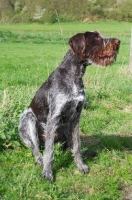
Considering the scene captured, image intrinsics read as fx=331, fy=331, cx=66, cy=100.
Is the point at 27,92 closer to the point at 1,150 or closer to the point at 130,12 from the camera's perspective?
the point at 1,150

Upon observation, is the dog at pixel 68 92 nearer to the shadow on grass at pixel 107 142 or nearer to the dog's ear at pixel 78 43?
the dog's ear at pixel 78 43

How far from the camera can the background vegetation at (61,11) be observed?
7635 cm

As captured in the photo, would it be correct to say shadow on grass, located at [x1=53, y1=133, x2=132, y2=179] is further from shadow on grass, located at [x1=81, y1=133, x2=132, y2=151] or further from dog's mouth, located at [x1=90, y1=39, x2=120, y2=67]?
dog's mouth, located at [x1=90, y1=39, x2=120, y2=67]

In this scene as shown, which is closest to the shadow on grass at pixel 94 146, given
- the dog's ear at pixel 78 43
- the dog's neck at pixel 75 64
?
the dog's neck at pixel 75 64

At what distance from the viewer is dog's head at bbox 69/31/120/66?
207 inches

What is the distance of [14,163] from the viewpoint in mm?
5535

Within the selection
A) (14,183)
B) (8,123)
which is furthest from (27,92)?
(14,183)

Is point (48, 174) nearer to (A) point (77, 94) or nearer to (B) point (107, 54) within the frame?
(A) point (77, 94)

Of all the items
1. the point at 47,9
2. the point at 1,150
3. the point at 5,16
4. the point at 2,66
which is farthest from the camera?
the point at 5,16

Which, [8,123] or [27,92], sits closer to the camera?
[8,123]

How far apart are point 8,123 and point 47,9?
73557 millimetres

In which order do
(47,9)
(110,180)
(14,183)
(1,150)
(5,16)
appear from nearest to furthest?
(14,183), (110,180), (1,150), (47,9), (5,16)

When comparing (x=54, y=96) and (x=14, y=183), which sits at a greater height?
(x=54, y=96)

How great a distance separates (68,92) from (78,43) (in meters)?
0.79
